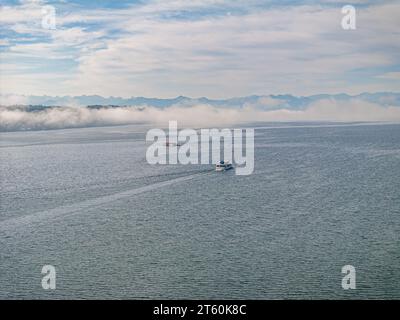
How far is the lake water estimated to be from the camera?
28.4m

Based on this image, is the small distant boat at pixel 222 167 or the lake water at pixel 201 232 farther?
the small distant boat at pixel 222 167

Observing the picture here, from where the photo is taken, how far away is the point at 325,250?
3334 centimetres

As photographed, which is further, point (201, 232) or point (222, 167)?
point (222, 167)

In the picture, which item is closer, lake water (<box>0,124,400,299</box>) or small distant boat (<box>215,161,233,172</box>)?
lake water (<box>0,124,400,299</box>)

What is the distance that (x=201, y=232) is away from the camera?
3766 centimetres

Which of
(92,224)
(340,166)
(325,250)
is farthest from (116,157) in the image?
(325,250)

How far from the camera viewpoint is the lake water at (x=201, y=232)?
93.1ft

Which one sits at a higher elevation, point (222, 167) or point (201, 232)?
point (222, 167)

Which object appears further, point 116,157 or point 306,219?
point 116,157

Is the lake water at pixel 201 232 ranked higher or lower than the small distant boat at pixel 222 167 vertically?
lower

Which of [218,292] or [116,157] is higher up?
[116,157]

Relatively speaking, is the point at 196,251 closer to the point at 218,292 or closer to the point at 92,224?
the point at 218,292

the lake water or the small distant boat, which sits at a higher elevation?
the small distant boat

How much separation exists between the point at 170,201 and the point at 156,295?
21.3 m
